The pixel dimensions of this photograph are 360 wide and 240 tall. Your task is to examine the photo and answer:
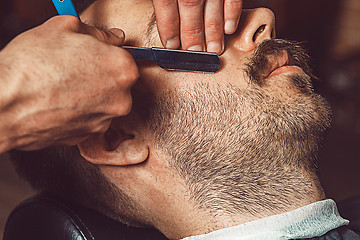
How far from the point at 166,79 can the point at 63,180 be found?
21.0 inches

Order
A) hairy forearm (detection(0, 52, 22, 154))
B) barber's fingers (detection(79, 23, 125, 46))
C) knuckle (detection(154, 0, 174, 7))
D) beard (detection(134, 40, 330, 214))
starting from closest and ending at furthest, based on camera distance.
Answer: hairy forearm (detection(0, 52, 22, 154))
barber's fingers (detection(79, 23, 125, 46))
knuckle (detection(154, 0, 174, 7))
beard (detection(134, 40, 330, 214))

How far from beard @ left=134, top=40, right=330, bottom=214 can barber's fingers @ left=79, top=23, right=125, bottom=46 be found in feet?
0.64

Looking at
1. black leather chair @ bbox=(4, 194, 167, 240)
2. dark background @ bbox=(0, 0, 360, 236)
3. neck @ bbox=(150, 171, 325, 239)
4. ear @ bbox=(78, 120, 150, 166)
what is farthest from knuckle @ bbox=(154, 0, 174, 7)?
dark background @ bbox=(0, 0, 360, 236)

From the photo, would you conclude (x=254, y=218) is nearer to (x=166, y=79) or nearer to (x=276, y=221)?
(x=276, y=221)

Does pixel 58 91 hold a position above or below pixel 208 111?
above

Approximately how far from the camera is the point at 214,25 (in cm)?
105

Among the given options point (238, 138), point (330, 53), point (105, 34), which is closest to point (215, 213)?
point (238, 138)

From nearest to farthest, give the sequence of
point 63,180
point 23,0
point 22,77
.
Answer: point 22,77, point 63,180, point 23,0

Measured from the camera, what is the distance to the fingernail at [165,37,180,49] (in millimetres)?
A: 1037

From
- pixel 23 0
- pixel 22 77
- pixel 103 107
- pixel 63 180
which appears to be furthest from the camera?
pixel 23 0

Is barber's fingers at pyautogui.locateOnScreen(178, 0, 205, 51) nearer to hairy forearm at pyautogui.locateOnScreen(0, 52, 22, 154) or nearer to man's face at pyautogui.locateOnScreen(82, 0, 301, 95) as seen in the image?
man's face at pyautogui.locateOnScreen(82, 0, 301, 95)

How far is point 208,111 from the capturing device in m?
1.09

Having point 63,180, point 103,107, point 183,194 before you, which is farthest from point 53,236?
point 103,107

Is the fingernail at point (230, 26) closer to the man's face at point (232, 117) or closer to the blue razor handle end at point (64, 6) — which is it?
the man's face at point (232, 117)
